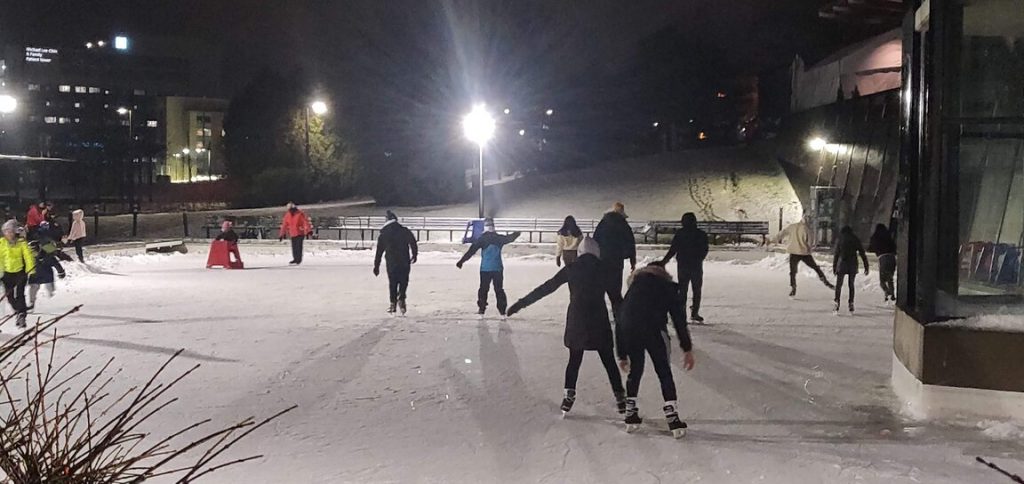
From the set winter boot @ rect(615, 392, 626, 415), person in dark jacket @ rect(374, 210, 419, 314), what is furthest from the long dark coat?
person in dark jacket @ rect(374, 210, 419, 314)

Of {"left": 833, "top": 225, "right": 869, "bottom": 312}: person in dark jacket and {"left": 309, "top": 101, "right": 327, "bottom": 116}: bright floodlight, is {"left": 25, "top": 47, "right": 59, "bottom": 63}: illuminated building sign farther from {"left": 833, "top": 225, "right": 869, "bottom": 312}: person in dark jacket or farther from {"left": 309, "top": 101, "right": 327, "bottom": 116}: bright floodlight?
{"left": 833, "top": 225, "right": 869, "bottom": 312}: person in dark jacket

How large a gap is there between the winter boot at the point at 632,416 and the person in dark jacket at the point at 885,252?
8553 millimetres

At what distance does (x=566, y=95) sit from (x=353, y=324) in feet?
156

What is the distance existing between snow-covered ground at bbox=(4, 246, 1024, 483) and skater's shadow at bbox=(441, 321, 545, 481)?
25 mm

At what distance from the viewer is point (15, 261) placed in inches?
455

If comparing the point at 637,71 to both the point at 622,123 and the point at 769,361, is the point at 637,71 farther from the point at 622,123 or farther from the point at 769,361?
the point at 769,361

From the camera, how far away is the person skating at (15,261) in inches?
450

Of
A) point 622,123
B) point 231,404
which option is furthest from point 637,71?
point 231,404

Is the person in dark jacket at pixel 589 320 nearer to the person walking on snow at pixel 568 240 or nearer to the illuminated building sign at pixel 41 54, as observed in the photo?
the person walking on snow at pixel 568 240

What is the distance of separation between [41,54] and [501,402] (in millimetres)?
83349

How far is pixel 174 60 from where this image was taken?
8344 centimetres

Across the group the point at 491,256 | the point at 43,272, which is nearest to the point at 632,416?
the point at 491,256

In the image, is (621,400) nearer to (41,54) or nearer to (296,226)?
(296,226)

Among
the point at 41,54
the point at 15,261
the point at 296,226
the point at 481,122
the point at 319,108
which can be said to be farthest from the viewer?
the point at 41,54
